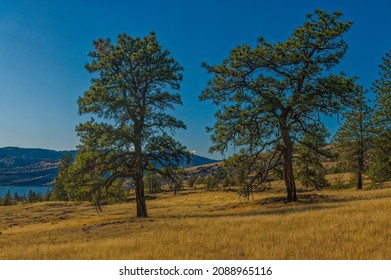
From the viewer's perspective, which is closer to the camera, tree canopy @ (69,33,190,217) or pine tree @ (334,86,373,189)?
tree canopy @ (69,33,190,217)

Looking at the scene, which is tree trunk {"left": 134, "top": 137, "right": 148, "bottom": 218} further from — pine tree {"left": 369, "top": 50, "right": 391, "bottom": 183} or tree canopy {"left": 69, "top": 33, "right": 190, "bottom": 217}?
pine tree {"left": 369, "top": 50, "right": 391, "bottom": 183}

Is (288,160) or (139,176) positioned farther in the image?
(288,160)

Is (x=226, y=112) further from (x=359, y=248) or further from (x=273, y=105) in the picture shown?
(x=359, y=248)

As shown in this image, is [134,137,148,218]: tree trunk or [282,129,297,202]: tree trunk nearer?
[134,137,148,218]: tree trunk

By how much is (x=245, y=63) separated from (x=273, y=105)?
3.98m

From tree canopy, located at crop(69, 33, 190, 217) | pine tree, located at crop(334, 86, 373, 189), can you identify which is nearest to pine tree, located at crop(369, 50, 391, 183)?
pine tree, located at crop(334, 86, 373, 189)

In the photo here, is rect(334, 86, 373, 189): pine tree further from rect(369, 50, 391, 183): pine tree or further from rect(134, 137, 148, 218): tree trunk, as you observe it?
rect(134, 137, 148, 218): tree trunk

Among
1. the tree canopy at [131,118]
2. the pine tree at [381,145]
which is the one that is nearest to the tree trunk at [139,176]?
the tree canopy at [131,118]

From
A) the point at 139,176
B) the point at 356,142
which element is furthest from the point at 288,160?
the point at 356,142

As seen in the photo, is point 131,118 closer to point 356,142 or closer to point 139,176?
point 139,176

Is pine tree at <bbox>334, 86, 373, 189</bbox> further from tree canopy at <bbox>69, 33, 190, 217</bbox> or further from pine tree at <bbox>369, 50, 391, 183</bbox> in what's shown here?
tree canopy at <bbox>69, 33, 190, 217</bbox>

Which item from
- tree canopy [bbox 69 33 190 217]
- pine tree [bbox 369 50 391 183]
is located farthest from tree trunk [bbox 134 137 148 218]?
pine tree [bbox 369 50 391 183]

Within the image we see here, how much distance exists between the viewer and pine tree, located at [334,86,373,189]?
53.1 metres

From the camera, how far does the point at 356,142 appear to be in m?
54.4
